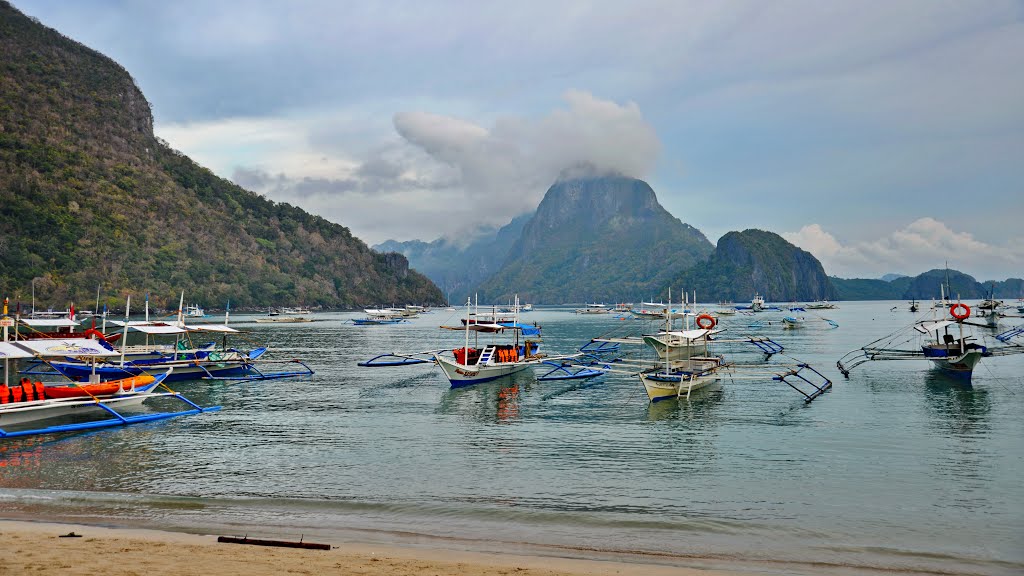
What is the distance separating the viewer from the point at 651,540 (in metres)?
14.2

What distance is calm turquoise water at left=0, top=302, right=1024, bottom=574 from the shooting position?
14344 millimetres

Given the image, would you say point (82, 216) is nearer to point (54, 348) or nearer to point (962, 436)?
point (54, 348)

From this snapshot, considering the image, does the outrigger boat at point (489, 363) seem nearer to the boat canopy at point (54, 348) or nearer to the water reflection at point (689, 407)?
the water reflection at point (689, 407)

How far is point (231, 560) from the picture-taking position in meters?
11.4

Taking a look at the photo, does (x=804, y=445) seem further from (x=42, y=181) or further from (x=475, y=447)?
(x=42, y=181)

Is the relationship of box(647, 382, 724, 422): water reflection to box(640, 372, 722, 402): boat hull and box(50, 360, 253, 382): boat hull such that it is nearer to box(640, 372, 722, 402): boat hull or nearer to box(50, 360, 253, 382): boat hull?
box(640, 372, 722, 402): boat hull

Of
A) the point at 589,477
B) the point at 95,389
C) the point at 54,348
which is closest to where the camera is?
the point at 589,477

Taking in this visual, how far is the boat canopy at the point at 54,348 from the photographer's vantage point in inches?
1095

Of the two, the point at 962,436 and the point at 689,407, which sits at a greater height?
the point at 689,407

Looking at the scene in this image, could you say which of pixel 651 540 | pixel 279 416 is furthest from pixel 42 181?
pixel 651 540

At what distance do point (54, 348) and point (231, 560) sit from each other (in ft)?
84.0

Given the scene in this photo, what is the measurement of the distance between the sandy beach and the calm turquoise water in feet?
3.38

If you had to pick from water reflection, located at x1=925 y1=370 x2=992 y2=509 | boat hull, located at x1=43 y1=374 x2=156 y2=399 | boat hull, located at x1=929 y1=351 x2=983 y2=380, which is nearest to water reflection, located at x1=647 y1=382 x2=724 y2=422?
water reflection, located at x1=925 y1=370 x2=992 y2=509

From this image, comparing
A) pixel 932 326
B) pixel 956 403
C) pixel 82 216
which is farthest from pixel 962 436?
pixel 82 216
